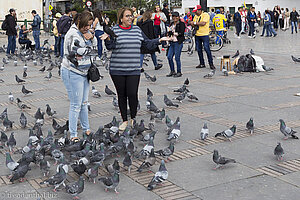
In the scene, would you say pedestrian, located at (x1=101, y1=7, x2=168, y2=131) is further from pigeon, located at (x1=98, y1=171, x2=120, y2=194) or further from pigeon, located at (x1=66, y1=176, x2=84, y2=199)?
pigeon, located at (x1=66, y1=176, x2=84, y2=199)

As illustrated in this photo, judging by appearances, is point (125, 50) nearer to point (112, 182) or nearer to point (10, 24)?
point (112, 182)

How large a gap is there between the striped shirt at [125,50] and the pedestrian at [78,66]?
21.0 inches

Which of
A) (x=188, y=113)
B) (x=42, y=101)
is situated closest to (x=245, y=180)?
(x=188, y=113)

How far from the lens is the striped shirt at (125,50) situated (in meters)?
6.50

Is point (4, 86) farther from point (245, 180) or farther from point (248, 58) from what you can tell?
point (245, 180)

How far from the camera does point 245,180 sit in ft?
15.5

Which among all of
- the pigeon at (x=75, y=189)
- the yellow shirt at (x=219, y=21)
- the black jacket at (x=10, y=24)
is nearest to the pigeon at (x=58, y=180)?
the pigeon at (x=75, y=189)

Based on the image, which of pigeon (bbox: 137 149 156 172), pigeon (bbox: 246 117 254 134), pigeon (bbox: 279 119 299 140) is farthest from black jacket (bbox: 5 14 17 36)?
pigeon (bbox: 137 149 156 172)

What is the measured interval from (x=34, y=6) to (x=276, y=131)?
1218 inches

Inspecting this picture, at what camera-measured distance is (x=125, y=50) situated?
6.53 m

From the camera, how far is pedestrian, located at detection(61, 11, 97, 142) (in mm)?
5738

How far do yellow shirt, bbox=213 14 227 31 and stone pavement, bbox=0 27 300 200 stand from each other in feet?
21.0

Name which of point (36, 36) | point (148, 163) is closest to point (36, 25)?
point (36, 36)

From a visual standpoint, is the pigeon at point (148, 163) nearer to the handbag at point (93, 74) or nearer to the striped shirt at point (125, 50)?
the handbag at point (93, 74)
